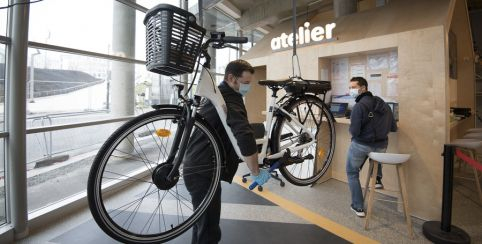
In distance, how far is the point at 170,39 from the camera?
103 cm

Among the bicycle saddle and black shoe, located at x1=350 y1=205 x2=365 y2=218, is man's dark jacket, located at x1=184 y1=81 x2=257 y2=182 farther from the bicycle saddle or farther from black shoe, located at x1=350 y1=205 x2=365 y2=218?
black shoe, located at x1=350 y1=205 x2=365 y2=218

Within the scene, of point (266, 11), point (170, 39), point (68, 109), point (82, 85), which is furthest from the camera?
point (266, 11)

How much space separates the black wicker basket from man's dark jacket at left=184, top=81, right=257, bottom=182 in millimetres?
385

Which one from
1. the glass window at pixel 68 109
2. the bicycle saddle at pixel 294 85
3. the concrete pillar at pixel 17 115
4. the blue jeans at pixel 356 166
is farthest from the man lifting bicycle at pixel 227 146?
the blue jeans at pixel 356 166

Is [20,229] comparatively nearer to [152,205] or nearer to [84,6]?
[152,205]

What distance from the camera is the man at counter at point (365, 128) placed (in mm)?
3021

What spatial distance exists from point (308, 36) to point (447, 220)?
2.99m

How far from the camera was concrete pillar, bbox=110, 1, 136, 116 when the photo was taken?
3.83 m

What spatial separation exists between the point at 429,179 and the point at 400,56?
1452 mm

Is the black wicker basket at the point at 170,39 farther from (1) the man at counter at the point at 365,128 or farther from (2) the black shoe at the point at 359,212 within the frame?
(2) the black shoe at the point at 359,212

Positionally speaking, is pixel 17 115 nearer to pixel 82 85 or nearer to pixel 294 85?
pixel 82 85

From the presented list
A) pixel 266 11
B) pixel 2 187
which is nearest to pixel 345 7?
pixel 266 11

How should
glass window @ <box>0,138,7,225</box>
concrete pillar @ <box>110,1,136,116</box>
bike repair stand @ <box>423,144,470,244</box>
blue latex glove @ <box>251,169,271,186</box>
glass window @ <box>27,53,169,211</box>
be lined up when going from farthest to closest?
concrete pillar @ <box>110,1,136,116</box> < glass window @ <box>27,53,169,211</box> < bike repair stand @ <box>423,144,470,244</box> < glass window @ <box>0,138,7,225</box> < blue latex glove @ <box>251,169,271,186</box>

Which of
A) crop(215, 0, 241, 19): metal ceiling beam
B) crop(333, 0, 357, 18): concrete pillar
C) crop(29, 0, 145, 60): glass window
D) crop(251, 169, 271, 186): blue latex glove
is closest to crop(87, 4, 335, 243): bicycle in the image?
crop(251, 169, 271, 186): blue latex glove
